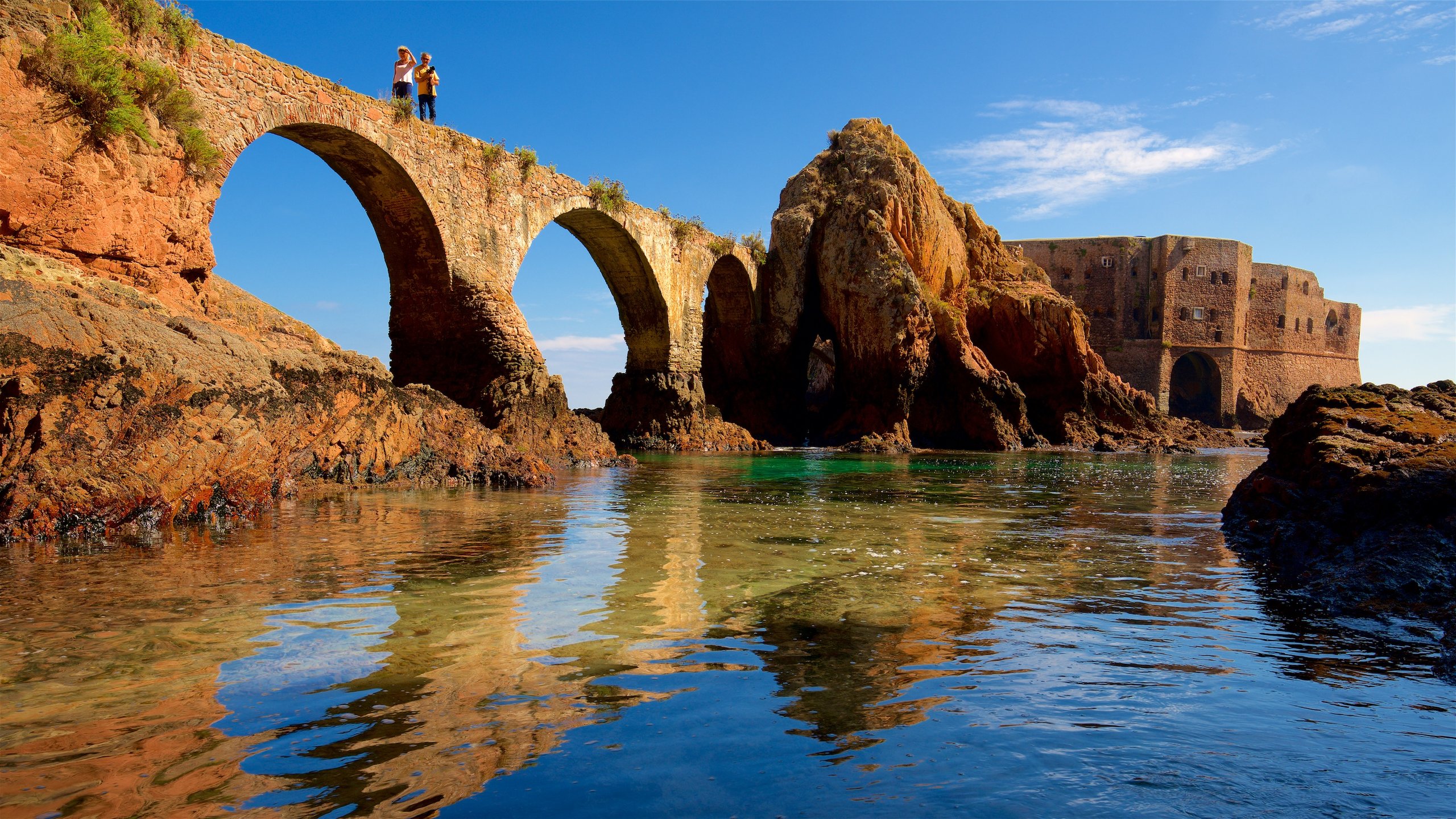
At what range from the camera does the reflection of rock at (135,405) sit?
21.0ft

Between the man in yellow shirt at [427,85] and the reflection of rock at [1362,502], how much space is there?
13416mm

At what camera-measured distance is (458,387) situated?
1647cm

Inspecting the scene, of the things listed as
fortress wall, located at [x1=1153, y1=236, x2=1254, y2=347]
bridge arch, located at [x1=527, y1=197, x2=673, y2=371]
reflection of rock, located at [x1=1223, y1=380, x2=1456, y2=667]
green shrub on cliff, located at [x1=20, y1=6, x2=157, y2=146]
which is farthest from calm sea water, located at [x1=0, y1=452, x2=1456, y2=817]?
fortress wall, located at [x1=1153, y1=236, x2=1254, y2=347]

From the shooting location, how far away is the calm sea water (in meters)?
2.48

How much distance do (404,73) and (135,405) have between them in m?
9.87

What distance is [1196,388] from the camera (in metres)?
50.4

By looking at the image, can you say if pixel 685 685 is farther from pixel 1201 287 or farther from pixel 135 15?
pixel 1201 287

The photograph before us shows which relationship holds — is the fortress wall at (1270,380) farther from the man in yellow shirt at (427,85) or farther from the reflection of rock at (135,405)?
the reflection of rock at (135,405)

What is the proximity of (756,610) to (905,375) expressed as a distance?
80.2ft

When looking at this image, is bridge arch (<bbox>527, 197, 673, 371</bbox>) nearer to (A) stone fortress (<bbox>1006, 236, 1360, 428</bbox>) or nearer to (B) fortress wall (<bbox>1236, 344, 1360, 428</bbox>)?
(A) stone fortress (<bbox>1006, 236, 1360, 428</bbox>)

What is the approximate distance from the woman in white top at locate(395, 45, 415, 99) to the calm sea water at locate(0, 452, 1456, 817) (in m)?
10.2

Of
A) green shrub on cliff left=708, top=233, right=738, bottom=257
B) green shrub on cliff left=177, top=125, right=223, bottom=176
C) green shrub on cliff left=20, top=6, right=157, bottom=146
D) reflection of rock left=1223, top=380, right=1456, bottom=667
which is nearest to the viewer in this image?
reflection of rock left=1223, top=380, right=1456, bottom=667

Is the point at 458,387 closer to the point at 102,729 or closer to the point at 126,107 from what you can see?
the point at 126,107

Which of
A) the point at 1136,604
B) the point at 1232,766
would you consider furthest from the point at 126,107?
the point at 1232,766
